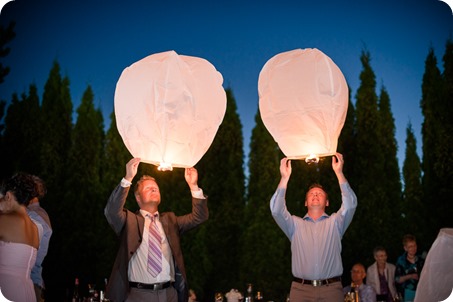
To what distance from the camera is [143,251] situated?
399 cm

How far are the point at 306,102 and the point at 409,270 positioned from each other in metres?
2.80

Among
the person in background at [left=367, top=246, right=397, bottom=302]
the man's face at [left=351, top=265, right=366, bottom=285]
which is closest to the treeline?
the person in background at [left=367, top=246, right=397, bottom=302]

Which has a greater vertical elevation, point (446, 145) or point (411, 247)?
point (446, 145)

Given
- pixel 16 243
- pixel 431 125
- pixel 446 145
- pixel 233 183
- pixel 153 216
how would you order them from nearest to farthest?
pixel 16 243
pixel 153 216
pixel 446 145
pixel 431 125
pixel 233 183

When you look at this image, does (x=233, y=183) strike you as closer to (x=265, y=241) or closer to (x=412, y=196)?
(x=265, y=241)

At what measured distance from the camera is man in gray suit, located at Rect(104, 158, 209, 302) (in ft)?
12.7

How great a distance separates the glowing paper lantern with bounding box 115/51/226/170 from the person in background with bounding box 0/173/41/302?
863 millimetres

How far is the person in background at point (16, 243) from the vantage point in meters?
3.40

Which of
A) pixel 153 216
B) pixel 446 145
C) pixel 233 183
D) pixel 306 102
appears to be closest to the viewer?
pixel 306 102

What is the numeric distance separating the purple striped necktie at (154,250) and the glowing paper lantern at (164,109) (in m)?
0.48

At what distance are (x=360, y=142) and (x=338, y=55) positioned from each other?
4.26ft

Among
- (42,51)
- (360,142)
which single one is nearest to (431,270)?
(360,142)

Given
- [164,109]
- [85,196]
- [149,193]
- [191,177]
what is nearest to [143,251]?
[149,193]

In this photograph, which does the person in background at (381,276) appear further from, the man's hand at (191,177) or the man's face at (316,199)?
the man's hand at (191,177)
